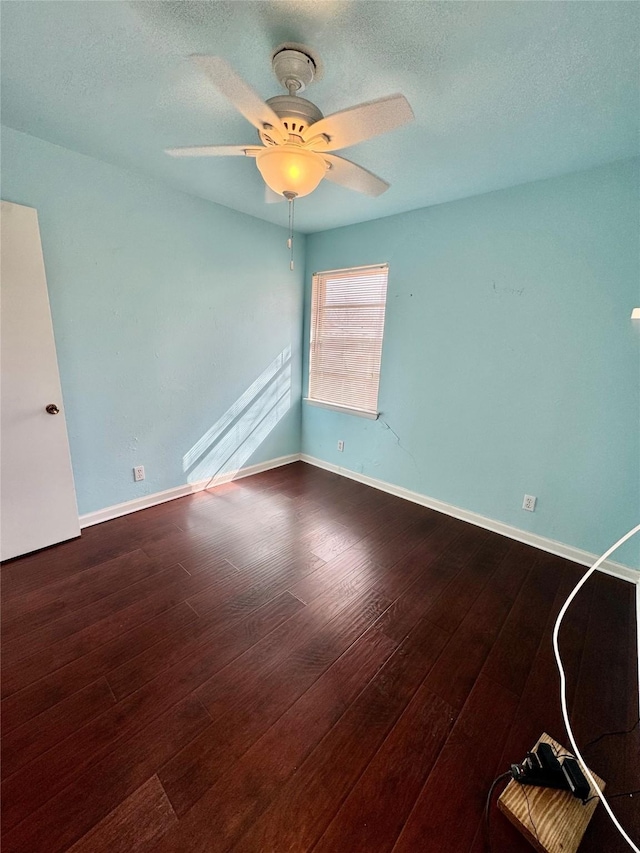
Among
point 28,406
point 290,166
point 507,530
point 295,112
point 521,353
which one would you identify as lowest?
point 507,530

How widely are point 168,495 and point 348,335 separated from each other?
7.49 ft

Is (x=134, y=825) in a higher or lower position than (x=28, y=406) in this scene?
lower

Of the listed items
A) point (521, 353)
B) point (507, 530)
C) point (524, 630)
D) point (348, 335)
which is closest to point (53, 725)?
point (524, 630)

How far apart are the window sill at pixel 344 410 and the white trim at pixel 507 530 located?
0.63m

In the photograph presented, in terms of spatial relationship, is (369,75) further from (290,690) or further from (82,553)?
(82,553)

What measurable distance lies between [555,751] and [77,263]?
134 inches

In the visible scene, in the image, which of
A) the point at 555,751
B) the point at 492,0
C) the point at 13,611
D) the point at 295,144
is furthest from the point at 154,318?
the point at 555,751

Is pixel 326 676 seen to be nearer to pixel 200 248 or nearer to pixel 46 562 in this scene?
pixel 46 562

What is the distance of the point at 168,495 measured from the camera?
2936 millimetres

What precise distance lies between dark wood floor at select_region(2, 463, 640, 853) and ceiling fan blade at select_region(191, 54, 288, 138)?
213 centimetres

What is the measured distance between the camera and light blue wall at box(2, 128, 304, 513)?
82.0 inches

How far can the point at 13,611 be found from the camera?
5.57 feet

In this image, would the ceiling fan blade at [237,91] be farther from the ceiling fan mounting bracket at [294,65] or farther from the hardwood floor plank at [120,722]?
the hardwood floor plank at [120,722]

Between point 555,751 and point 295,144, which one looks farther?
point 295,144
